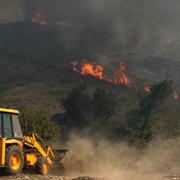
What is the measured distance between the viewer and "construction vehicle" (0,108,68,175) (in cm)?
1873

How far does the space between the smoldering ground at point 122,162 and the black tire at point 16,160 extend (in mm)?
5002

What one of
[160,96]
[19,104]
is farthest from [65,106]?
[160,96]

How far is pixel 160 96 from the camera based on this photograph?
87.4 meters

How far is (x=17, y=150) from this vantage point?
19.6 m

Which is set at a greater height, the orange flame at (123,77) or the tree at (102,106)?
the orange flame at (123,77)

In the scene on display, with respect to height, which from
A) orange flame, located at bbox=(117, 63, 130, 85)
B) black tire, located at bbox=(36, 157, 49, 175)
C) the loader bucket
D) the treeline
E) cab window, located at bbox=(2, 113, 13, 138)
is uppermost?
orange flame, located at bbox=(117, 63, 130, 85)

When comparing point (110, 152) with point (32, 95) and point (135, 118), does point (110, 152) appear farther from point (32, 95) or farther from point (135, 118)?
point (32, 95)

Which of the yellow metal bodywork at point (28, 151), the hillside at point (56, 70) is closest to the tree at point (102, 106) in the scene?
the hillside at point (56, 70)

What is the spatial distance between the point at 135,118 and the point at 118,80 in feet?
184

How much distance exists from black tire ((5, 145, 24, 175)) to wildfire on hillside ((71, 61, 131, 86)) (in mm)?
111033

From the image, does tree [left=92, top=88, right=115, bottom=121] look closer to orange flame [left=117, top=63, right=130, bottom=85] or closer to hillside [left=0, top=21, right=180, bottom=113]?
hillside [left=0, top=21, right=180, bottom=113]

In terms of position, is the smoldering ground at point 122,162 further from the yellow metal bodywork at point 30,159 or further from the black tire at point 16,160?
the black tire at point 16,160

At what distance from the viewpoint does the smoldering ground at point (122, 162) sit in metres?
25.5

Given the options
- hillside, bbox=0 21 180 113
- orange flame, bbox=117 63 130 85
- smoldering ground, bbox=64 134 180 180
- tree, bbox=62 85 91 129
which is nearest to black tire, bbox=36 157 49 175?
smoldering ground, bbox=64 134 180 180
